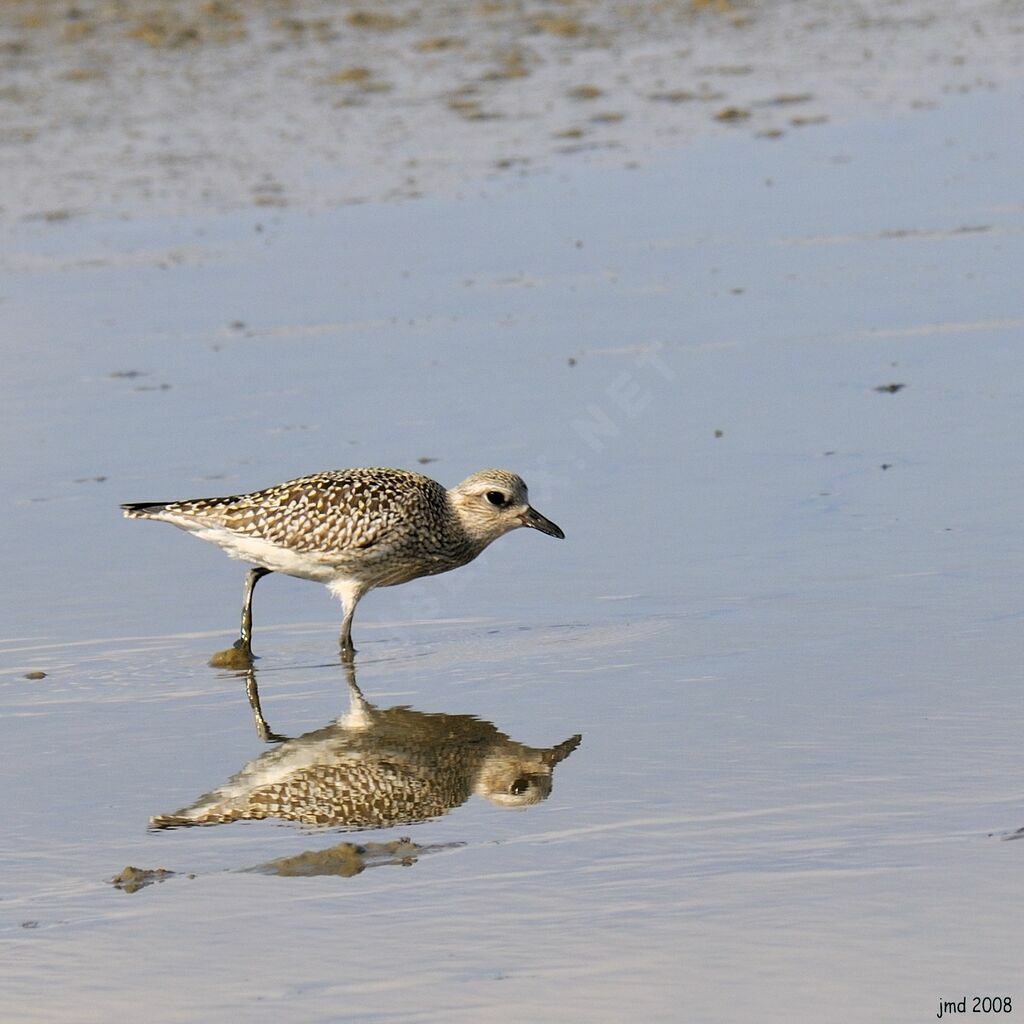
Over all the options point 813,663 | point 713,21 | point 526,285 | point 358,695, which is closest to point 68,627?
point 358,695

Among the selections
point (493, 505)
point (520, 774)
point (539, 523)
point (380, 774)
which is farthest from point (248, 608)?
point (520, 774)

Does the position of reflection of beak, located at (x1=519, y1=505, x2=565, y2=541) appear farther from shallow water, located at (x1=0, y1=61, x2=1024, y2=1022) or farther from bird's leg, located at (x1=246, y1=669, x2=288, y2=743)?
bird's leg, located at (x1=246, y1=669, x2=288, y2=743)

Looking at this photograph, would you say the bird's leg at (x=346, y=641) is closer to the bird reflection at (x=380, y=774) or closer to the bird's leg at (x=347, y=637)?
the bird's leg at (x=347, y=637)

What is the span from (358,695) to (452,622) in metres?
1.07

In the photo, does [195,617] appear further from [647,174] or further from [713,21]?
[713,21]

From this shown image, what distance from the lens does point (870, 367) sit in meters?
14.0

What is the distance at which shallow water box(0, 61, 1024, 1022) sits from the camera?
255 inches

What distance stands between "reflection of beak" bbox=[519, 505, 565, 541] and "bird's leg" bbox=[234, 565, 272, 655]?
1260 millimetres

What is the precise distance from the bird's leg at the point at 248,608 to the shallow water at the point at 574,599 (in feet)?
0.46

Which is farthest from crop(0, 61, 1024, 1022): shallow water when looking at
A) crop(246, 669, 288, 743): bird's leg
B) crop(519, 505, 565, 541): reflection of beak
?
crop(519, 505, 565, 541): reflection of beak

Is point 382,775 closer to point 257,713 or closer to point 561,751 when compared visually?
point 561,751

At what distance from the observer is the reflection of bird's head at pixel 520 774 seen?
790cm

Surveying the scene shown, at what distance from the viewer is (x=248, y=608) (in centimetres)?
1023

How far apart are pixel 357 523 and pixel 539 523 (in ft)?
2.87
